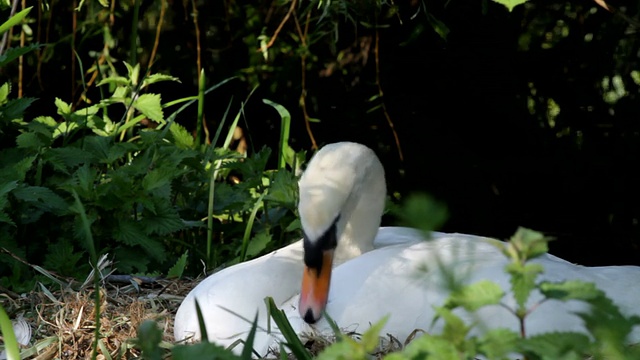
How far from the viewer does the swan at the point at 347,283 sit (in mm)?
2609

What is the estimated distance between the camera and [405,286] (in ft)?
8.89

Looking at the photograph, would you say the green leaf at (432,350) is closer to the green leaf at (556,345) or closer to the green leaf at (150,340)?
the green leaf at (556,345)

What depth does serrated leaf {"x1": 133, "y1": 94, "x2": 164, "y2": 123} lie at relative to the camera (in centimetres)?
407

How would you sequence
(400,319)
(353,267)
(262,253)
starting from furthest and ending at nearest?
(262,253) → (353,267) → (400,319)

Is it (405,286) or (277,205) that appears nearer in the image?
(405,286)

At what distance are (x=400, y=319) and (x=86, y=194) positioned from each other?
55.1 inches

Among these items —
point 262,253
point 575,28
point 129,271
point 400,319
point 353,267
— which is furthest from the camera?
point 575,28

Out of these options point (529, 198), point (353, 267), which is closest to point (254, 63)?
point (529, 198)

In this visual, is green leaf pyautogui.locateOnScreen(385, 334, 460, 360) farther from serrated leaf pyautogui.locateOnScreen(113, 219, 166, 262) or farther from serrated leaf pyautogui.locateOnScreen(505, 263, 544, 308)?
serrated leaf pyautogui.locateOnScreen(113, 219, 166, 262)

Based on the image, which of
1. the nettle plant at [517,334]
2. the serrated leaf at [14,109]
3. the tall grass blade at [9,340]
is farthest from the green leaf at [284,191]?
the nettle plant at [517,334]

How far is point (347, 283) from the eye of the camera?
113 inches

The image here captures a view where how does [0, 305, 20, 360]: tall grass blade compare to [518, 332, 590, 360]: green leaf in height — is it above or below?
below

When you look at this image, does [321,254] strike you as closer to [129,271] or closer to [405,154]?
[129,271]

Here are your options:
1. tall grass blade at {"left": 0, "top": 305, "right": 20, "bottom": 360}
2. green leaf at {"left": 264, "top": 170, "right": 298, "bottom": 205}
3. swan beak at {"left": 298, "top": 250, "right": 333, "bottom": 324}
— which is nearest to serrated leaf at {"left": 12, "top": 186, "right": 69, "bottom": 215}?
green leaf at {"left": 264, "top": 170, "right": 298, "bottom": 205}
